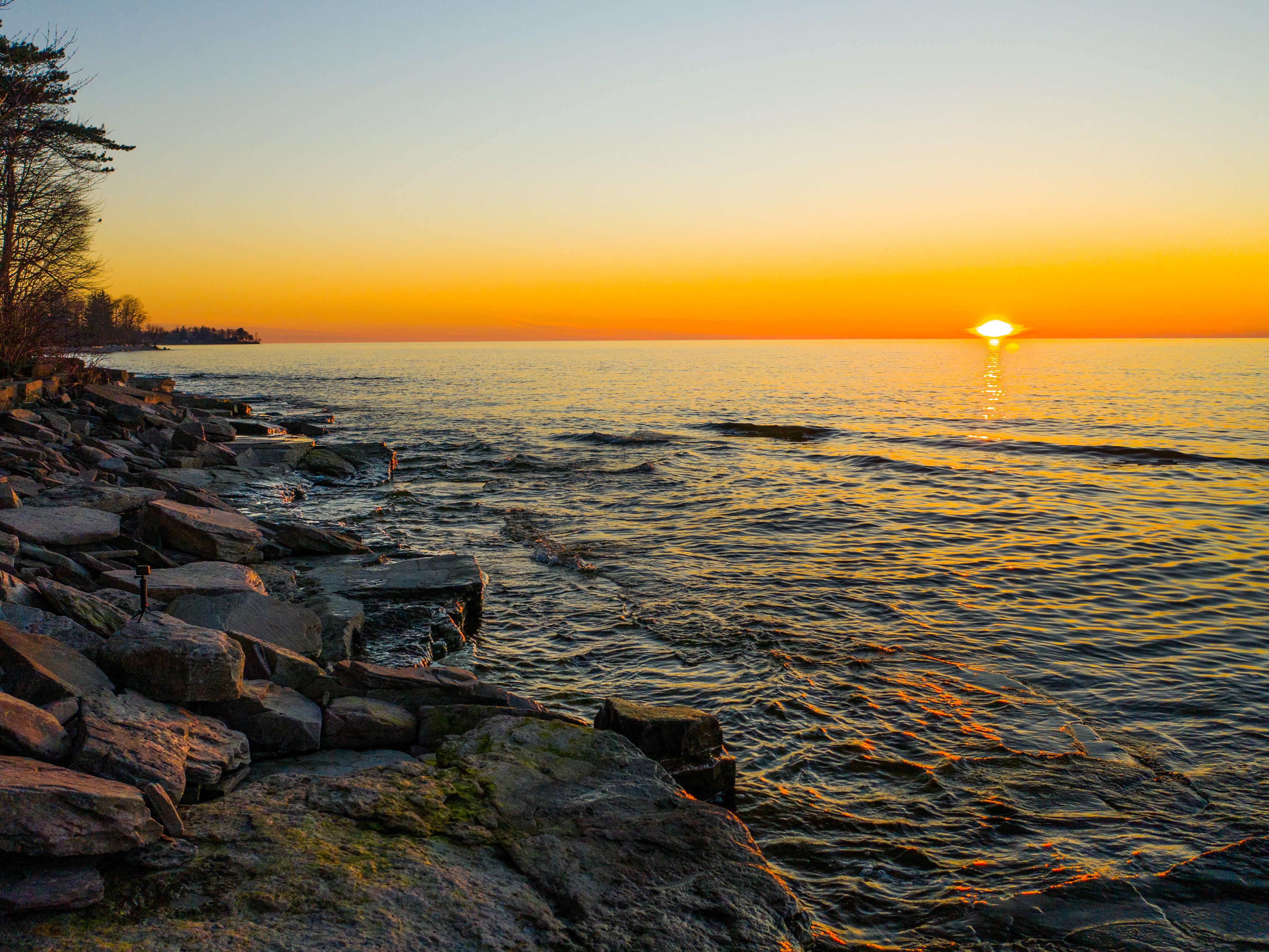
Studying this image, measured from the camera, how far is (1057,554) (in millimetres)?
14172

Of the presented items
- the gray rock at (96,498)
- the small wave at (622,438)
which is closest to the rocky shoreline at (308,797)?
the gray rock at (96,498)

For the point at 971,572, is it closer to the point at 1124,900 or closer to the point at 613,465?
the point at 1124,900

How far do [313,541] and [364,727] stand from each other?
22.8ft

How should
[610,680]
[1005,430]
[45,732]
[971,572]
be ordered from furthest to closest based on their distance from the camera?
[1005,430]
[971,572]
[610,680]
[45,732]

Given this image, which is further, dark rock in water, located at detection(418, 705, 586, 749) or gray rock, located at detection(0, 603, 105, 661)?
dark rock in water, located at detection(418, 705, 586, 749)

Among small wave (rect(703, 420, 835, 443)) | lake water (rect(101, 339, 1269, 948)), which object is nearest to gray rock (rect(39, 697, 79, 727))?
lake water (rect(101, 339, 1269, 948))

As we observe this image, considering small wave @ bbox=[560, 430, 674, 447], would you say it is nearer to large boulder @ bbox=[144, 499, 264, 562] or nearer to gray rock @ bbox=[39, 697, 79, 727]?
large boulder @ bbox=[144, 499, 264, 562]

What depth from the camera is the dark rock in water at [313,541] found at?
1149 cm

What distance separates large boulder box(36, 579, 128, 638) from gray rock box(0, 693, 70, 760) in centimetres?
142

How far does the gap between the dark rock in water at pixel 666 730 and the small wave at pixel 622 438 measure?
25.6m

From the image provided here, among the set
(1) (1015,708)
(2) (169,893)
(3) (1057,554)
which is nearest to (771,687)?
(1) (1015,708)

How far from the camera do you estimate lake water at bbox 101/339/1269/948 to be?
5688mm

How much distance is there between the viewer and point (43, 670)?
4.45 metres

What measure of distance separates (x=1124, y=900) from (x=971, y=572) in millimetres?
8430
